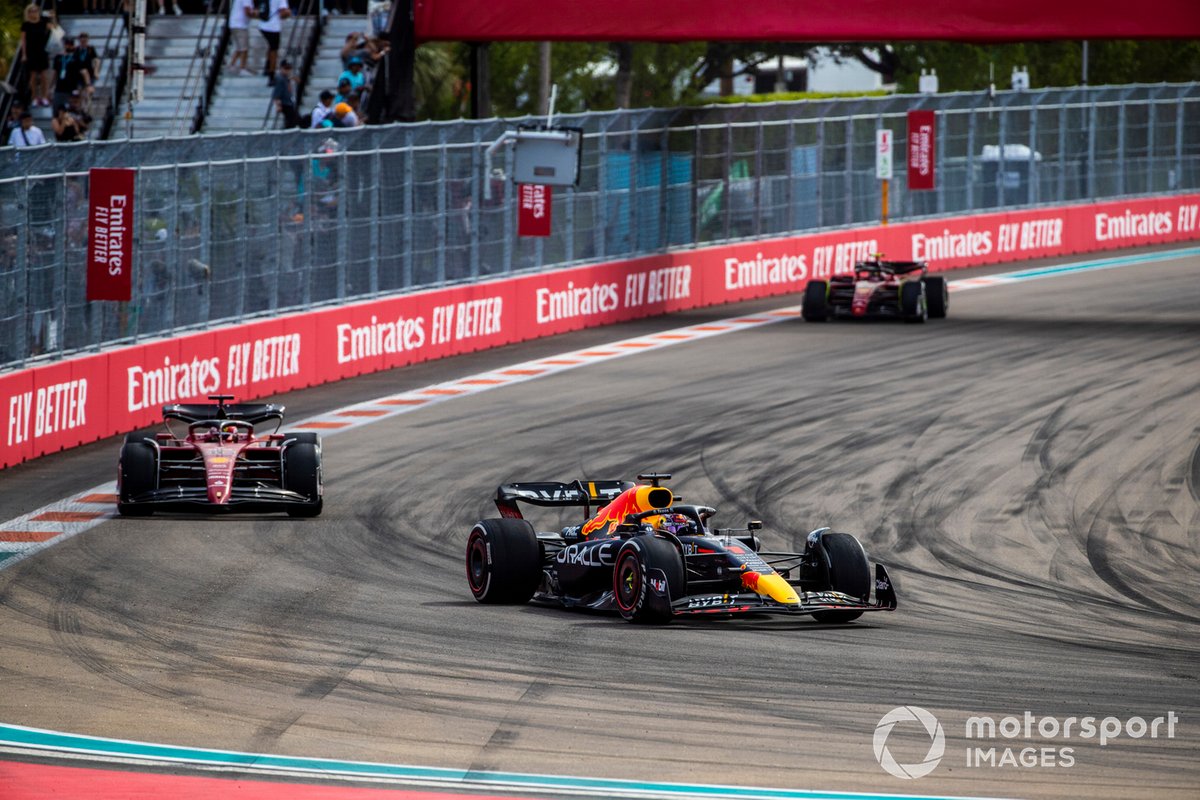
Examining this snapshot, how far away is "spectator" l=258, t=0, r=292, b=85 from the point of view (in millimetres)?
31922

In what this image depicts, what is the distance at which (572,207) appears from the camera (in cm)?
2956

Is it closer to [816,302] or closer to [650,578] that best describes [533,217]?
[816,302]

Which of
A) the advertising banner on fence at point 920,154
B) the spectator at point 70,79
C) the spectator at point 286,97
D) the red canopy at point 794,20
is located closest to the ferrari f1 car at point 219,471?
the red canopy at point 794,20

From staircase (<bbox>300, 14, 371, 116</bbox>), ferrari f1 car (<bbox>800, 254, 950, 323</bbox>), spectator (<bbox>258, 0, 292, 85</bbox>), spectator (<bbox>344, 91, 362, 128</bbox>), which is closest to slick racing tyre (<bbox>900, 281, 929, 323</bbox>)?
ferrari f1 car (<bbox>800, 254, 950, 323</bbox>)

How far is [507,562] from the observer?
13000 mm

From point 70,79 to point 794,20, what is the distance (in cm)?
1112

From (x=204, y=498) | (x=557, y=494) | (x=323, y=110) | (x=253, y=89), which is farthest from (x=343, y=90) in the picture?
(x=557, y=494)

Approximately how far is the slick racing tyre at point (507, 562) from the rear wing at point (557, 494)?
1.48ft

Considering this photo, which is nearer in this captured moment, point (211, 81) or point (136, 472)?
point (136, 472)

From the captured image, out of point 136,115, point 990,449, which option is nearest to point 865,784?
point 990,449

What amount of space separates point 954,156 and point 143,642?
2848 centimetres

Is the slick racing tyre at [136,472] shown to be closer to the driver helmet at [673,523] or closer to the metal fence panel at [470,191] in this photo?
the metal fence panel at [470,191]

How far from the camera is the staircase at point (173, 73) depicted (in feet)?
107

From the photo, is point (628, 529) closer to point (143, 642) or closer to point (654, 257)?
point (143, 642)
